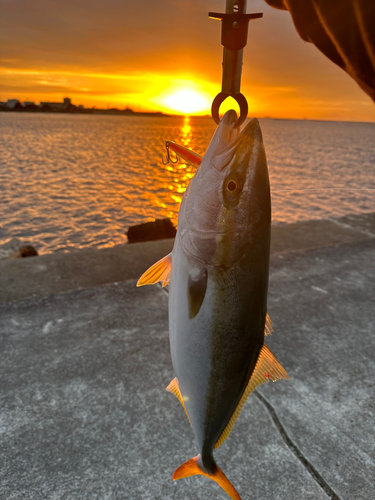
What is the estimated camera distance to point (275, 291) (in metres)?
4.97

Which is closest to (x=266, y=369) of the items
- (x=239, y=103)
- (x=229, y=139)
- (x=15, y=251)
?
(x=229, y=139)

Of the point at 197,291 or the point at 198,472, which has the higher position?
the point at 197,291

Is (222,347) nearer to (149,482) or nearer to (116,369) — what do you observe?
(149,482)

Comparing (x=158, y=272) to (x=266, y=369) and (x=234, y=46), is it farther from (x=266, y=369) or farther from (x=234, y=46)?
(x=234, y=46)

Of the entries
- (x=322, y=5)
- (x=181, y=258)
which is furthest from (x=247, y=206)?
(x=322, y=5)

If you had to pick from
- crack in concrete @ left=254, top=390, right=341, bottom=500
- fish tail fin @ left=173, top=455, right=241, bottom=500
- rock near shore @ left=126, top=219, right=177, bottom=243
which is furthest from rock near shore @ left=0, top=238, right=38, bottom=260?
fish tail fin @ left=173, top=455, right=241, bottom=500

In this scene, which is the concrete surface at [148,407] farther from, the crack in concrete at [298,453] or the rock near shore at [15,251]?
the rock near shore at [15,251]

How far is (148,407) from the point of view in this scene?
3.01 metres

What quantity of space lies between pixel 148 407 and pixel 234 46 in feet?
8.72

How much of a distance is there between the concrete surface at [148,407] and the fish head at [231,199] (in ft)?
5.97

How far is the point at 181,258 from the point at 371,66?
145cm

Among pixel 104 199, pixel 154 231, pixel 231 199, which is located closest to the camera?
pixel 231 199

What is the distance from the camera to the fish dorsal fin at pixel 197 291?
1.51 meters

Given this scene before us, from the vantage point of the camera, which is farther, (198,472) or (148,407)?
(148,407)
